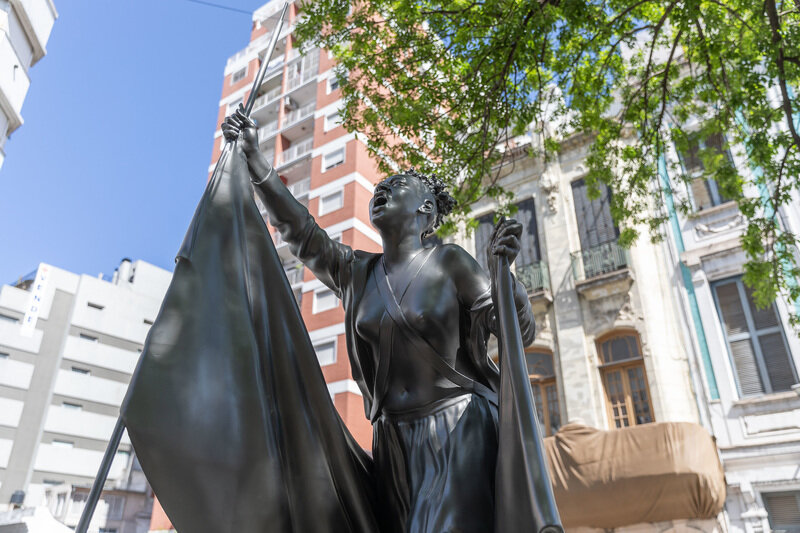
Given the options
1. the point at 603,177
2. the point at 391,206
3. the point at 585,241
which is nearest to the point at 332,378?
the point at 585,241

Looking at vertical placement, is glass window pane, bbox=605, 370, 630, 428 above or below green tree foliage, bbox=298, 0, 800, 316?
below

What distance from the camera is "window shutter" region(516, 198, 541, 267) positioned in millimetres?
15922

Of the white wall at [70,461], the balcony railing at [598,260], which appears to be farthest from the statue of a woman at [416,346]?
the white wall at [70,461]

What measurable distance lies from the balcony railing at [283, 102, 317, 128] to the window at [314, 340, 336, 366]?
10718 millimetres

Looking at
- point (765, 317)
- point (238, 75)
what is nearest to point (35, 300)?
point (238, 75)

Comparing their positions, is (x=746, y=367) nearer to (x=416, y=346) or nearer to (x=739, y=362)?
(x=739, y=362)

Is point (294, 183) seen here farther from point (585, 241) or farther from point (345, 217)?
point (585, 241)

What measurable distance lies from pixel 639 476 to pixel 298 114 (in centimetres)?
2056

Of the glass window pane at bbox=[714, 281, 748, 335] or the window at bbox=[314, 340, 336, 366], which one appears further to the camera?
the window at bbox=[314, 340, 336, 366]

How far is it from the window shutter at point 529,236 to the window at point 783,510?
23.6 feet

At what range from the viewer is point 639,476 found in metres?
10.3

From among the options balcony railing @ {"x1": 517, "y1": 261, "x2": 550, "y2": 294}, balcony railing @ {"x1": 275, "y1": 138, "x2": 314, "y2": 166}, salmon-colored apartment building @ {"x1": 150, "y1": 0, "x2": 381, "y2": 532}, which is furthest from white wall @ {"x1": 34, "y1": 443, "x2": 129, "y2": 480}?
balcony railing @ {"x1": 517, "y1": 261, "x2": 550, "y2": 294}

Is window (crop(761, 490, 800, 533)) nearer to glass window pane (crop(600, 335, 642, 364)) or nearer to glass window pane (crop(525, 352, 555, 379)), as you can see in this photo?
glass window pane (crop(600, 335, 642, 364))

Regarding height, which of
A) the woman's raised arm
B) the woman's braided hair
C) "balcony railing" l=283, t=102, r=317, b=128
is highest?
"balcony railing" l=283, t=102, r=317, b=128
